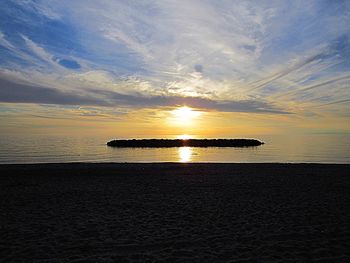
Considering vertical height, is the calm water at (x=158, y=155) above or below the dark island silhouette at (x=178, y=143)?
below

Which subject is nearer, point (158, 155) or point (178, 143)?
point (158, 155)
